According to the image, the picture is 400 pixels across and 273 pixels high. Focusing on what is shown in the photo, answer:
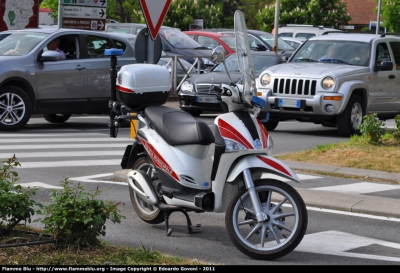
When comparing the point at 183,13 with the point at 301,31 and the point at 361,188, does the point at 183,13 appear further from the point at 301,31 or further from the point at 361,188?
the point at 361,188

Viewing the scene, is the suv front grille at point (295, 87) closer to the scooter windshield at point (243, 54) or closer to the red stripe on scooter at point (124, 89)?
the red stripe on scooter at point (124, 89)

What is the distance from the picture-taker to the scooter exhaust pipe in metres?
7.45

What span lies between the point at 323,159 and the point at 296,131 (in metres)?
4.83

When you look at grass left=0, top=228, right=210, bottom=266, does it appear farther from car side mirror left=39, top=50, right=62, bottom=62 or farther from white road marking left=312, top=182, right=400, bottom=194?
car side mirror left=39, top=50, right=62, bottom=62

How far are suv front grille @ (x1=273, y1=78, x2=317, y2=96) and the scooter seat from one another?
8.05m

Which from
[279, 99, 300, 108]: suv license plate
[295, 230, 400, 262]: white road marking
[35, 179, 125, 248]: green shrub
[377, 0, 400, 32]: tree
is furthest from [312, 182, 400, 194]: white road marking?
[377, 0, 400, 32]: tree

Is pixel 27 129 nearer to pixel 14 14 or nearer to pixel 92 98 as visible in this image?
pixel 92 98

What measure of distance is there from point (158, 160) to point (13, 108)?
8.00m

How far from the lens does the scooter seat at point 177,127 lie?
23.3ft

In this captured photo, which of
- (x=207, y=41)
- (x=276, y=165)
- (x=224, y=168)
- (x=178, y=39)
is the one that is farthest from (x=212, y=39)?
(x=276, y=165)

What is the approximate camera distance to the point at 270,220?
21.9ft

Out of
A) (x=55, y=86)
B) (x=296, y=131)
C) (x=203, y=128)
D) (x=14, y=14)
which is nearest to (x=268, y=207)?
(x=203, y=128)

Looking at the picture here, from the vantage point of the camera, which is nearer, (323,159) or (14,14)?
(323,159)

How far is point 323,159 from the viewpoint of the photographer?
39.9ft
